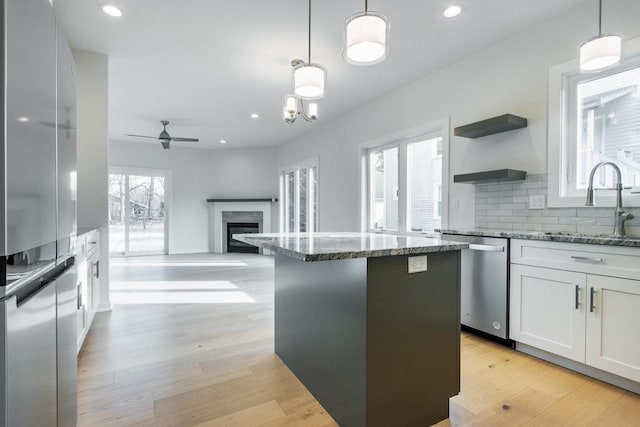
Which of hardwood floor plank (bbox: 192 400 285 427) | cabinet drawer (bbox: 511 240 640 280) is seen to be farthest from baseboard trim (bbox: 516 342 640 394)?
hardwood floor plank (bbox: 192 400 285 427)

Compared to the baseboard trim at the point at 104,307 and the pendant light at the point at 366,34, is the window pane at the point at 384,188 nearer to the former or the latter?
the pendant light at the point at 366,34

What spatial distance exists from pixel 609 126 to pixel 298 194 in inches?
219

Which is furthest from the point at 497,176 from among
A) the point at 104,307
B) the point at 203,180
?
the point at 203,180

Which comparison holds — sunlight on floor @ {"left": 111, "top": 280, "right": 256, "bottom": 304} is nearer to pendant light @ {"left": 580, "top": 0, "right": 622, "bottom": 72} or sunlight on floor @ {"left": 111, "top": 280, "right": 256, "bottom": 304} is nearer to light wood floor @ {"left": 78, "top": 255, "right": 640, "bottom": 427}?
light wood floor @ {"left": 78, "top": 255, "right": 640, "bottom": 427}

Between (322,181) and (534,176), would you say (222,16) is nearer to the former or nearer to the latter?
(534,176)

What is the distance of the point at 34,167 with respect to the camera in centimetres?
91

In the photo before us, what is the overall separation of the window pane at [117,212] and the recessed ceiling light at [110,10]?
5.79 m

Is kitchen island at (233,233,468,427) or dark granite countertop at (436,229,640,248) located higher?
dark granite countertop at (436,229,640,248)

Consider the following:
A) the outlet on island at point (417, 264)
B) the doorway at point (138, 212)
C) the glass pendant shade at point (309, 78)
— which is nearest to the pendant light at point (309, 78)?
the glass pendant shade at point (309, 78)

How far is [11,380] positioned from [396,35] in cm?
333

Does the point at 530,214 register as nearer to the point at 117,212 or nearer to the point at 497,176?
the point at 497,176

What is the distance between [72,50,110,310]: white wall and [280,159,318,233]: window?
365 cm

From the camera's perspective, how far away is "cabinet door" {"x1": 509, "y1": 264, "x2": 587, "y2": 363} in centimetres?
216

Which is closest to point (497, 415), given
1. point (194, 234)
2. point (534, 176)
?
point (534, 176)
